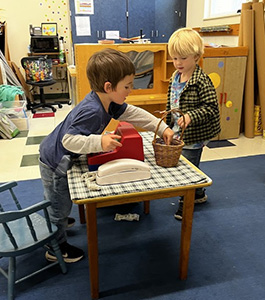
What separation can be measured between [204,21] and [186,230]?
392cm

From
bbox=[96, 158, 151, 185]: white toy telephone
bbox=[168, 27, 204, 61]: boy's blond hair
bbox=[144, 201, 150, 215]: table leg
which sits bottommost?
bbox=[144, 201, 150, 215]: table leg

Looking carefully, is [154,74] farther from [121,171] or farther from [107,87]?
[121,171]

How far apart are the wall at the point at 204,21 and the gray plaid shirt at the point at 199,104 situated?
2.39 m

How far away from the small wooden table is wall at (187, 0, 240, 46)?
3037 mm

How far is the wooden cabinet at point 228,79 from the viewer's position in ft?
10.7

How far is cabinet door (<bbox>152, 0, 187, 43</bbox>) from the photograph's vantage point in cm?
516

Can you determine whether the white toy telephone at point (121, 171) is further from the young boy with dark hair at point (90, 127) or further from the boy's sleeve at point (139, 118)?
the boy's sleeve at point (139, 118)

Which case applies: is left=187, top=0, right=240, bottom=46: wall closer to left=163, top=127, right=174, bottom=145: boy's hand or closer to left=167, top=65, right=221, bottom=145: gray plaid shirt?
left=167, top=65, right=221, bottom=145: gray plaid shirt

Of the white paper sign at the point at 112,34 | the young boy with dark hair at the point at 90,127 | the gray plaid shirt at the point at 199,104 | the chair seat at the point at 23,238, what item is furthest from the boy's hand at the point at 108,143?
the white paper sign at the point at 112,34

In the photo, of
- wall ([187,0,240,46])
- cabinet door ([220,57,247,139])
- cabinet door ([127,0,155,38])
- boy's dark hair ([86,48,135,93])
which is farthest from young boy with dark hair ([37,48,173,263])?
cabinet door ([127,0,155,38])

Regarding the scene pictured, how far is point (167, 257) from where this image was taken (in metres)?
1.68

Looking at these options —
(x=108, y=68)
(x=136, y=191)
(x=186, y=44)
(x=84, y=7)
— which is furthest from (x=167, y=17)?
(x=136, y=191)

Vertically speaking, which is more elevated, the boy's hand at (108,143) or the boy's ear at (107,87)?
the boy's ear at (107,87)

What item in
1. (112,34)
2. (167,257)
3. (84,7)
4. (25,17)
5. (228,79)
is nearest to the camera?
(167,257)
